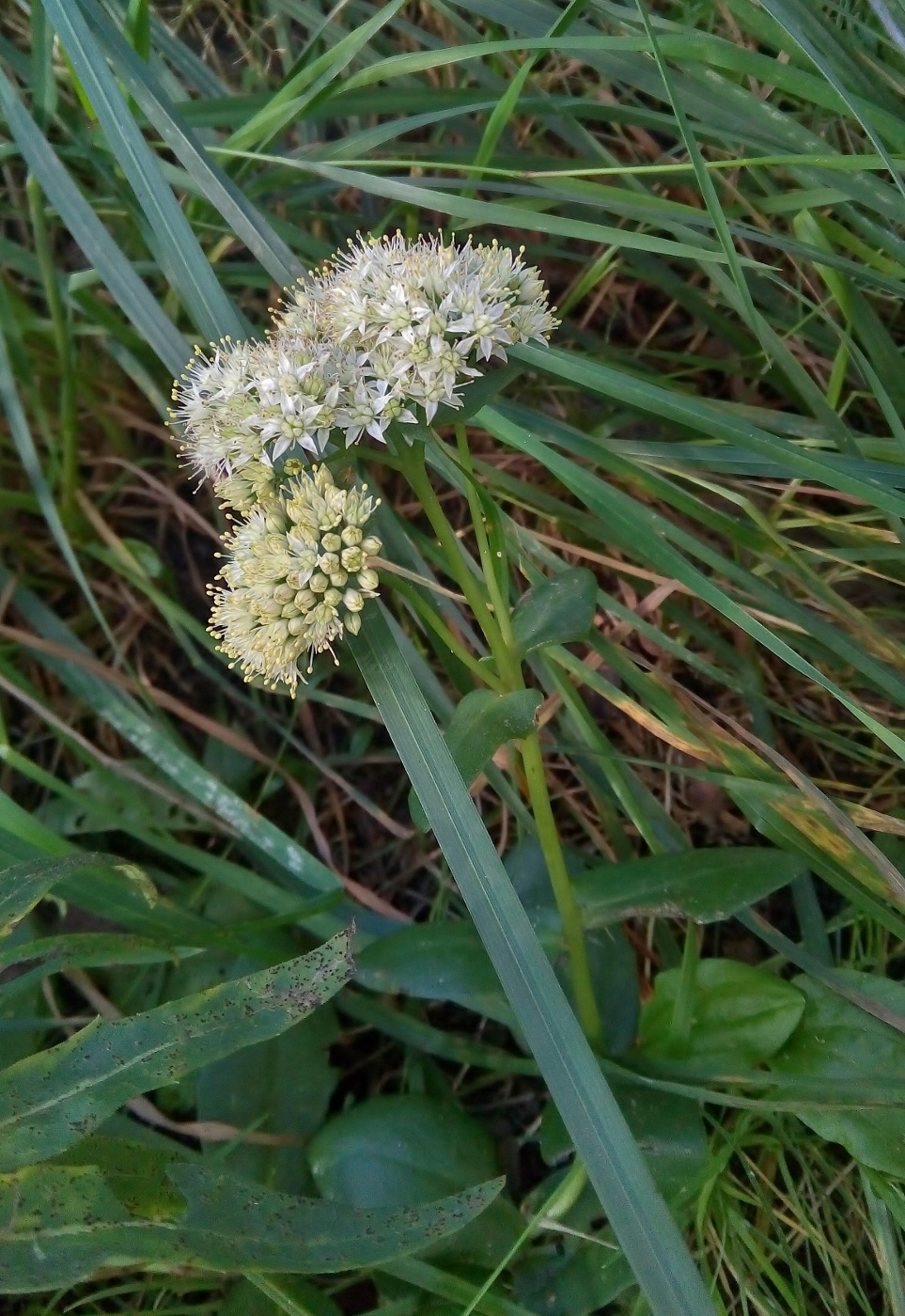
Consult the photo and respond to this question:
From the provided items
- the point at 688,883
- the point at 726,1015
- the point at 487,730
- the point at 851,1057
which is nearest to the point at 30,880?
the point at 487,730

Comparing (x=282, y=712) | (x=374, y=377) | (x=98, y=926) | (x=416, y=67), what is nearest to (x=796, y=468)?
(x=374, y=377)

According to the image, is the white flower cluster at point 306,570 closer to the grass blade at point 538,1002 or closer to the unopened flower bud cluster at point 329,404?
the unopened flower bud cluster at point 329,404

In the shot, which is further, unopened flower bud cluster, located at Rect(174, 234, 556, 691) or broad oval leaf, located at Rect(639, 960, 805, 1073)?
broad oval leaf, located at Rect(639, 960, 805, 1073)

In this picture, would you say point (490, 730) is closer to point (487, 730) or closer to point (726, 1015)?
point (487, 730)

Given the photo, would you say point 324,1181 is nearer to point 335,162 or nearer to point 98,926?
point 98,926

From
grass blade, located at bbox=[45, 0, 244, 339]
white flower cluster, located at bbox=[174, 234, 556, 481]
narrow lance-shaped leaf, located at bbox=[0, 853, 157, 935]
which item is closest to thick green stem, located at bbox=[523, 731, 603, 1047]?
white flower cluster, located at bbox=[174, 234, 556, 481]

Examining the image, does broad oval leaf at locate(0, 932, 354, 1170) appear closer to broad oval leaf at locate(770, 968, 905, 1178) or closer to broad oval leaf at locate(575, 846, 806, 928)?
broad oval leaf at locate(575, 846, 806, 928)
